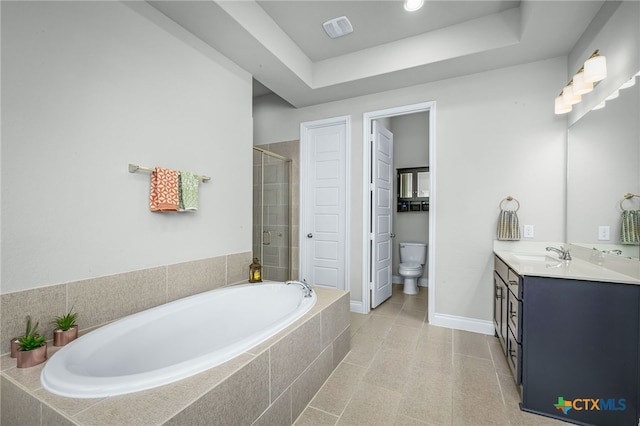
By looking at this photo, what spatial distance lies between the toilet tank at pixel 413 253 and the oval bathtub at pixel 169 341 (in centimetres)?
253

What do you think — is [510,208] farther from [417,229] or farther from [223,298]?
[223,298]

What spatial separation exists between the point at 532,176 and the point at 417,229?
6.82 feet

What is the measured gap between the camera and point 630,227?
5.18 ft

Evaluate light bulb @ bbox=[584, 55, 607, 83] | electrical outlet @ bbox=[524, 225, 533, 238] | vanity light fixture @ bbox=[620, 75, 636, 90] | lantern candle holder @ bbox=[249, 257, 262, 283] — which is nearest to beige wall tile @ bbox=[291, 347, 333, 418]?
lantern candle holder @ bbox=[249, 257, 262, 283]

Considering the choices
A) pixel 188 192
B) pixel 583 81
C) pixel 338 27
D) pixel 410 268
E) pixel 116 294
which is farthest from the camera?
pixel 410 268

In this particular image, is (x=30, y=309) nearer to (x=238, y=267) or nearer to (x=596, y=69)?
(x=238, y=267)

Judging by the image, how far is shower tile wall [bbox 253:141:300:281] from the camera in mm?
3422

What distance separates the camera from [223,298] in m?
2.10

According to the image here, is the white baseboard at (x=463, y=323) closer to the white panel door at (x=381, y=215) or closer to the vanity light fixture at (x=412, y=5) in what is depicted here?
the white panel door at (x=381, y=215)

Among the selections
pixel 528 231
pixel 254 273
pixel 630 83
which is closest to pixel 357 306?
pixel 254 273

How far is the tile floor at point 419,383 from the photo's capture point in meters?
1.60

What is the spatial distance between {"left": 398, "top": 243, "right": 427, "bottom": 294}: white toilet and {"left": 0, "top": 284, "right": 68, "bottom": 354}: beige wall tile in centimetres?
354

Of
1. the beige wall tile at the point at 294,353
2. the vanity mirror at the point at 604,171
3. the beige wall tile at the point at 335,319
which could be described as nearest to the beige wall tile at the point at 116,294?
the beige wall tile at the point at 294,353

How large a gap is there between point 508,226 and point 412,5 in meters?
2.03
